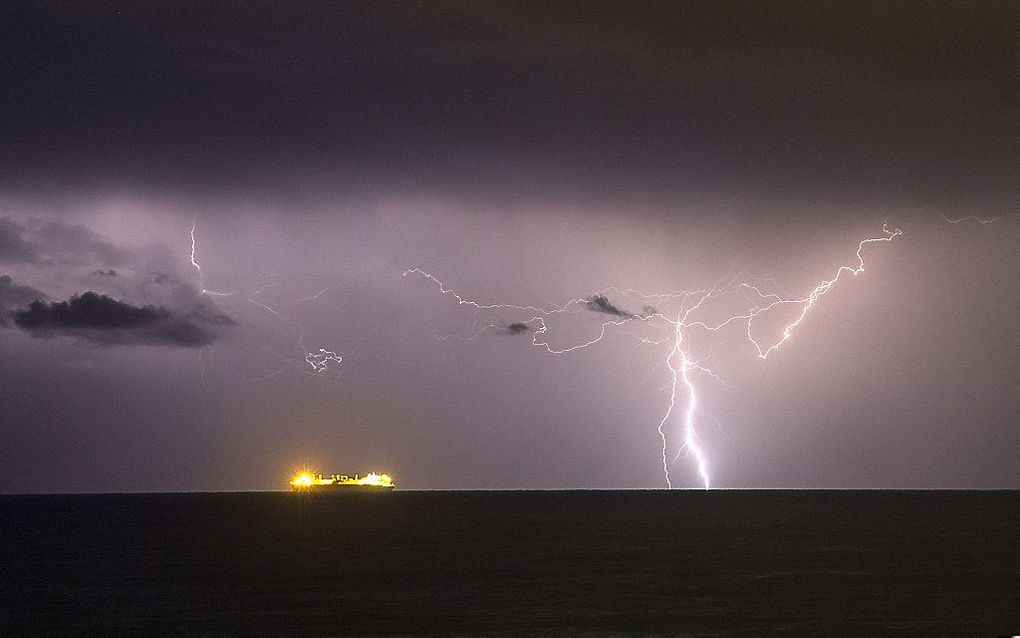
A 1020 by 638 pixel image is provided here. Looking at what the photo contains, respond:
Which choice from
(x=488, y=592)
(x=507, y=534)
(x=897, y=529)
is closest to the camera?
(x=488, y=592)

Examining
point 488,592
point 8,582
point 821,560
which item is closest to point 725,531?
point 821,560

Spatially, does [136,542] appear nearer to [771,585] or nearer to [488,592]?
[488,592]

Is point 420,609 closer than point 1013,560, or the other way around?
point 420,609

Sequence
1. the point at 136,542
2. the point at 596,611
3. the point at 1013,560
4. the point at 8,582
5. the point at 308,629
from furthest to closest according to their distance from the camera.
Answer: the point at 136,542 < the point at 1013,560 < the point at 8,582 < the point at 596,611 < the point at 308,629

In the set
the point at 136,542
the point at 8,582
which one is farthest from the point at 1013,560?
the point at 136,542

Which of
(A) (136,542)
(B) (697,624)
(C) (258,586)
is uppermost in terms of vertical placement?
(A) (136,542)

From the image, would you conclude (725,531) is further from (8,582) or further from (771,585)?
(8,582)

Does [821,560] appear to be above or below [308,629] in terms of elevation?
above
